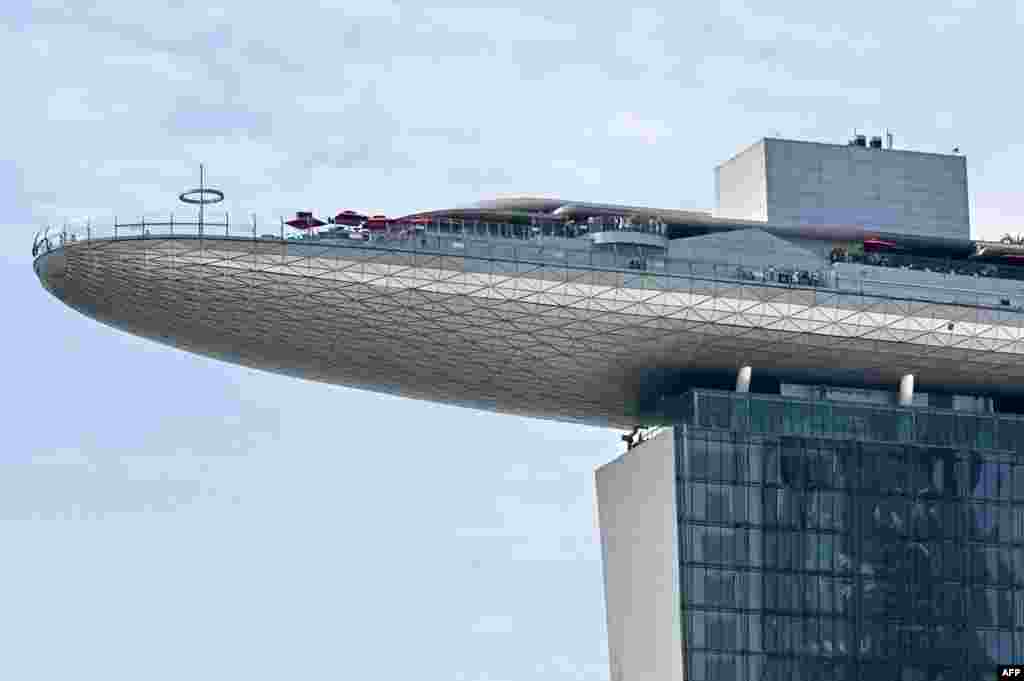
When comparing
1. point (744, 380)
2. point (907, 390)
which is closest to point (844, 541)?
point (907, 390)

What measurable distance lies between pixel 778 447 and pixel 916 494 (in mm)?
7559

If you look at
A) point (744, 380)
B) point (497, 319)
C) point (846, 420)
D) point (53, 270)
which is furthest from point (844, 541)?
point (53, 270)

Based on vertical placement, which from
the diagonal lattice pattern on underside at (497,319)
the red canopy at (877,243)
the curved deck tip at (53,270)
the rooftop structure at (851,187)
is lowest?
the diagonal lattice pattern on underside at (497,319)

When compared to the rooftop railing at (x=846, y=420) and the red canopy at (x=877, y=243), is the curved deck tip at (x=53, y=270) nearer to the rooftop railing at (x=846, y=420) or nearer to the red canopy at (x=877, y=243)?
the rooftop railing at (x=846, y=420)

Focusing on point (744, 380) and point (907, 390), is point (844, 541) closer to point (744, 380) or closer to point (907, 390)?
point (907, 390)

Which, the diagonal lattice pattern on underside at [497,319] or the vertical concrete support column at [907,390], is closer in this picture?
the diagonal lattice pattern on underside at [497,319]

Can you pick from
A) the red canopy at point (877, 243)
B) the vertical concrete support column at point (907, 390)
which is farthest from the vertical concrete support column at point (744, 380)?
the red canopy at point (877, 243)

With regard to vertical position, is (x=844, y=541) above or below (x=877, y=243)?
below

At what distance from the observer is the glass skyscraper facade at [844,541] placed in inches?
6068

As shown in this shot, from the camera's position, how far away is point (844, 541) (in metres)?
156

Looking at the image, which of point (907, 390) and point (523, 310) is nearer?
point (523, 310)

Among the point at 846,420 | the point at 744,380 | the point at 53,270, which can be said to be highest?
the point at 53,270

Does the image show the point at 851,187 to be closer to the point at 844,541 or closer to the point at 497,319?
the point at 844,541

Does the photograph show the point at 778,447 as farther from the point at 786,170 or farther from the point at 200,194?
the point at 200,194
